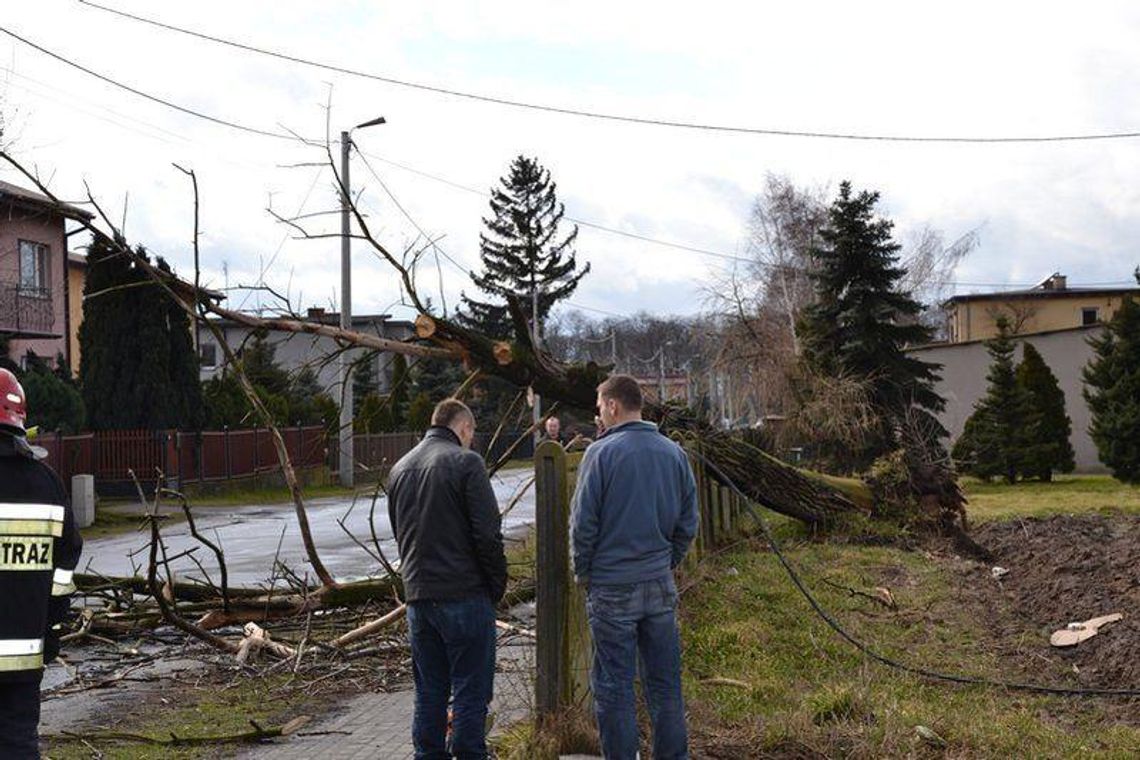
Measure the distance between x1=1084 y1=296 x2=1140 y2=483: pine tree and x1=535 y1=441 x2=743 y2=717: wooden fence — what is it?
26312mm

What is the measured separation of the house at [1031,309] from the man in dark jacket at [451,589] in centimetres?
6387

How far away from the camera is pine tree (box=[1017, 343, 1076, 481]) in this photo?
33.9m

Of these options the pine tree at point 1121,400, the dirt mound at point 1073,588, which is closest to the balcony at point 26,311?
the dirt mound at point 1073,588

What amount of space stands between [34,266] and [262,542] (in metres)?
20.8

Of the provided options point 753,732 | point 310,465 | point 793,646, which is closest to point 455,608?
point 753,732

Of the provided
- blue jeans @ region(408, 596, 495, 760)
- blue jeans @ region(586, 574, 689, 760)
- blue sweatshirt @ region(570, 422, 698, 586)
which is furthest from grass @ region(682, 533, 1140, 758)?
blue jeans @ region(408, 596, 495, 760)

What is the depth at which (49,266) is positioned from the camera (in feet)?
126

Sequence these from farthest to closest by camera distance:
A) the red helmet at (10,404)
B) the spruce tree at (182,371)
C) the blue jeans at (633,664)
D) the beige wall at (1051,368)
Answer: the beige wall at (1051,368) → the spruce tree at (182,371) → the blue jeans at (633,664) → the red helmet at (10,404)

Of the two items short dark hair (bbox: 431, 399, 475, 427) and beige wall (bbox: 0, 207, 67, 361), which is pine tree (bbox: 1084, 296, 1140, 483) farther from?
short dark hair (bbox: 431, 399, 475, 427)

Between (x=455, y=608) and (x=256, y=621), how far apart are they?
16.0 feet

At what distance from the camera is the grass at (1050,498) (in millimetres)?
22797

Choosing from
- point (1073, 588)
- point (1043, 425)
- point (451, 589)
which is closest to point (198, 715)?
point (451, 589)

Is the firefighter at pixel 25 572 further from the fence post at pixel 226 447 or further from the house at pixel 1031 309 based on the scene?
the house at pixel 1031 309

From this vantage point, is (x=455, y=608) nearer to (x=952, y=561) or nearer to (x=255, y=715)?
(x=255, y=715)
